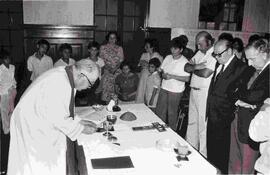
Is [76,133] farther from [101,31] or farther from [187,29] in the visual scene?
[187,29]

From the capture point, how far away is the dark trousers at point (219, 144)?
3680 millimetres

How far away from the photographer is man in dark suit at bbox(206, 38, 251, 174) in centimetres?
351

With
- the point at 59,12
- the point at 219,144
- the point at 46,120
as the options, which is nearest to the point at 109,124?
the point at 46,120

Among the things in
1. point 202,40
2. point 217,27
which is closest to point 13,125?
point 202,40

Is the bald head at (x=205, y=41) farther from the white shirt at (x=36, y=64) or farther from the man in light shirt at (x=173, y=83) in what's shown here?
the white shirt at (x=36, y=64)

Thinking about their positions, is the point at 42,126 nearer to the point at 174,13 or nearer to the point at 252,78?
the point at 252,78

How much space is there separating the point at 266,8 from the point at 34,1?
629 centimetres

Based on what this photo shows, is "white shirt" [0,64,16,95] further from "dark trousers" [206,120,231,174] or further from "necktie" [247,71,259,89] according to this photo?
"necktie" [247,71,259,89]

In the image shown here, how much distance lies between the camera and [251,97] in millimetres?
3049

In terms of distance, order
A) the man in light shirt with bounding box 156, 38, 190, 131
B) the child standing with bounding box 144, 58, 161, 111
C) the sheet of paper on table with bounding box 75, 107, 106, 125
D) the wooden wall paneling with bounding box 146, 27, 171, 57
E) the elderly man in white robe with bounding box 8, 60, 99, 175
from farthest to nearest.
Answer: the wooden wall paneling with bounding box 146, 27, 171, 57
the child standing with bounding box 144, 58, 161, 111
the man in light shirt with bounding box 156, 38, 190, 131
the sheet of paper on table with bounding box 75, 107, 106, 125
the elderly man in white robe with bounding box 8, 60, 99, 175

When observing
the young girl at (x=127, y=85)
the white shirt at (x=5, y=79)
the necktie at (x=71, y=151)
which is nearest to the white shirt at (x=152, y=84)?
the young girl at (x=127, y=85)

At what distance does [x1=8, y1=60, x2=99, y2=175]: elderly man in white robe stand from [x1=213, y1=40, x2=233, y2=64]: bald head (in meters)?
1.79

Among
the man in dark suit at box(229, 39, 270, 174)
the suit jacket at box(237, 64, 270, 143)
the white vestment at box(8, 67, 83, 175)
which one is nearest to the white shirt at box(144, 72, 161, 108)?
the man in dark suit at box(229, 39, 270, 174)

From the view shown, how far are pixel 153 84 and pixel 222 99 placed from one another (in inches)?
49.0
